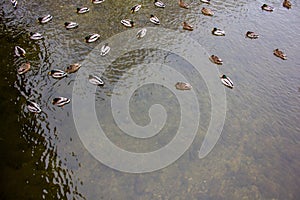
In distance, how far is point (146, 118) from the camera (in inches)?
239

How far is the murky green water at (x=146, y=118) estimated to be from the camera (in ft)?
16.5

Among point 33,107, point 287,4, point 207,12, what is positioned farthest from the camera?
point 287,4

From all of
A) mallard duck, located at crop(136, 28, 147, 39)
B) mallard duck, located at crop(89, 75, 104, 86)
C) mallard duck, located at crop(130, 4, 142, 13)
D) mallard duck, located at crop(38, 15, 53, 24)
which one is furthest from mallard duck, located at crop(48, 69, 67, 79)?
mallard duck, located at crop(130, 4, 142, 13)

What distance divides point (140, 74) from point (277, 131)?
341 cm

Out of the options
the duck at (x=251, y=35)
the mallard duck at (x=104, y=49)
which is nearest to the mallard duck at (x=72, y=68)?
the mallard duck at (x=104, y=49)

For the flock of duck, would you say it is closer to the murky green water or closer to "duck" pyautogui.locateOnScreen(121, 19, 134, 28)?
"duck" pyautogui.locateOnScreen(121, 19, 134, 28)

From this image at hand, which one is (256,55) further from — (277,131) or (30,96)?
(30,96)

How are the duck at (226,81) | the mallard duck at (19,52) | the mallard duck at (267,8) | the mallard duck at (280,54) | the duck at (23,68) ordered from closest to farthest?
1. the duck at (23,68)
2. the duck at (226,81)
3. the mallard duck at (19,52)
4. the mallard duck at (280,54)
5. the mallard duck at (267,8)

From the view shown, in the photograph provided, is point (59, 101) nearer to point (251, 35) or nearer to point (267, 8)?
point (251, 35)

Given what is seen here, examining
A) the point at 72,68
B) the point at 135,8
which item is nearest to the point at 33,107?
the point at 72,68

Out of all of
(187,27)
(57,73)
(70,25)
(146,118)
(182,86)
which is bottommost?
(146,118)

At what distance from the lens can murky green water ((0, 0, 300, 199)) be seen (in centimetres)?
504

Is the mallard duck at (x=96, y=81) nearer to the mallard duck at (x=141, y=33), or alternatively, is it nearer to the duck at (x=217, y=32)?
the mallard duck at (x=141, y=33)

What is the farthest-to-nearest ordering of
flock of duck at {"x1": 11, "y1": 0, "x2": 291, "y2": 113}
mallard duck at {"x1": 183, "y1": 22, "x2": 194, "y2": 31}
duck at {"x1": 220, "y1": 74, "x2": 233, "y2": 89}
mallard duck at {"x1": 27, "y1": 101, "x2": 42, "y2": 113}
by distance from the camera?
mallard duck at {"x1": 183, "y1": 22, "x2": 194, "y2": 31} → duck at {"x1": 220, "y1": 74, "x2": 233, "y2": 89} → flock of duck at {"x1": 11, "y1": 0, "x2": 291, "y2": 113} → mallard duck at {"x1": 27, "y1": 101, "x2": 42, "y2": 113}
